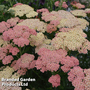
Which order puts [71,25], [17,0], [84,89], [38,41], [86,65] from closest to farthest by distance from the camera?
[84,89] → [38,41] → [71,25] → [86,65] → [17,0]

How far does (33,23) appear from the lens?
123 centimetres

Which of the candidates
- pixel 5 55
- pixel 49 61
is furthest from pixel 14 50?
pixel 49 61

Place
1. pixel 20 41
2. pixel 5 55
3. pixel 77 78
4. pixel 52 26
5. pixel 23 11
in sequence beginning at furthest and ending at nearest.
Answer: pixel 23 11 < pixel 52 26 < pixel 5 55 < pixel 20 41 < pixel 77 78

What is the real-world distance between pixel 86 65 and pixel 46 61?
826 mm

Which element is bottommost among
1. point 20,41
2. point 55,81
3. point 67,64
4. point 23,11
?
point 55,81

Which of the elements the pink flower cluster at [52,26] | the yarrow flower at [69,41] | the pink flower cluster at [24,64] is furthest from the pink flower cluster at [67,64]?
the pink flower cluster at [52,26]

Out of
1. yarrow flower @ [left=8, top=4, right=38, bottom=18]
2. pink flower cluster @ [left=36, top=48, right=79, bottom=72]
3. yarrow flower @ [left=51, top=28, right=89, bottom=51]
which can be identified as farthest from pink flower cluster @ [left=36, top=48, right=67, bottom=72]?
yarrow flower @ [left=8, top=4, right=38, bottom=18]

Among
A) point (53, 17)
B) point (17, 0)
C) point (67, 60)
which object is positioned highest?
point (17, 0)

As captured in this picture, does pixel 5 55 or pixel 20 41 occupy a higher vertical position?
pixel 20 41

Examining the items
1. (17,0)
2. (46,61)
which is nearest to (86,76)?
(46,61)

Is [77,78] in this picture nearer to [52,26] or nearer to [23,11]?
[52,26]

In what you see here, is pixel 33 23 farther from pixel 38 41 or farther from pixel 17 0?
pixel 17 0

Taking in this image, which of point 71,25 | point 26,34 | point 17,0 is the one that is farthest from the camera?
point 17,0

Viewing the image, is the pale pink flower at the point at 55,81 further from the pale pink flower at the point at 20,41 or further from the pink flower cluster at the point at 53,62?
the pale pink flower at the point at 20,41
